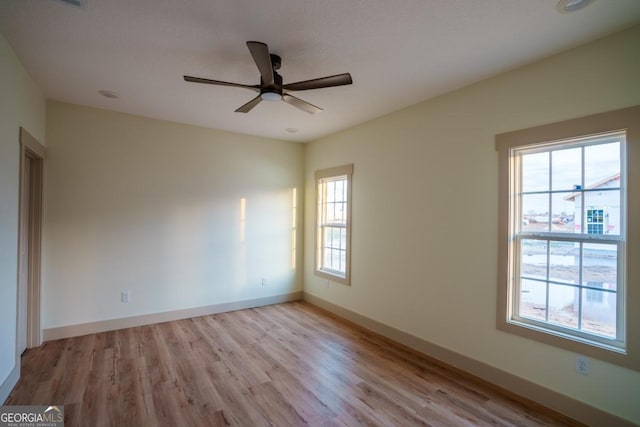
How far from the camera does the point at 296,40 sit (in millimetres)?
2297

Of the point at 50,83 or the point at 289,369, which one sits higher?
the point at 50,83

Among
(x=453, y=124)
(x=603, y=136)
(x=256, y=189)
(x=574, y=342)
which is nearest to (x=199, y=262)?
(x=256, y=189)

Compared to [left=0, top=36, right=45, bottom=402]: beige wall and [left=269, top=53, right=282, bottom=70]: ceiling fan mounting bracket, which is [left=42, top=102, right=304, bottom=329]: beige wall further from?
[left=269, top=53, right=282, bottom=70]: ceiling fan mounting bracket

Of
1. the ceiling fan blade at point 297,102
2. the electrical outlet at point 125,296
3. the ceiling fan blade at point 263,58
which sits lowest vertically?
the electrical outlet at point 125,296

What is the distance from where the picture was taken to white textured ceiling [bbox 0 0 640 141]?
1.94 m

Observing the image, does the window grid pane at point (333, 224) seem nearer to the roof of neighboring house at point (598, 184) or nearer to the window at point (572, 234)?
the window at point (572, 234)

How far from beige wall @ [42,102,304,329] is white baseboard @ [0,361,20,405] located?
39.8 inches

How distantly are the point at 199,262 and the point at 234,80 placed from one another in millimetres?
2661

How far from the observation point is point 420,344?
3.38 m

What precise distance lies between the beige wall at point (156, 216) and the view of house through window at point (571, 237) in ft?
11.6

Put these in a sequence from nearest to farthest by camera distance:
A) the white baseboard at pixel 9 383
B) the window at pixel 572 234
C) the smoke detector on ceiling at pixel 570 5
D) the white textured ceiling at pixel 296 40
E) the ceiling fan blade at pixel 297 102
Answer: the smoke detector on ceiling at pixel 570 5 < the white textured ceiling at pixel 296 40 < the window at pixel 572 234 < the white baseboard at pixel 9 383 < the ceiling fan blade at pixel 297 102

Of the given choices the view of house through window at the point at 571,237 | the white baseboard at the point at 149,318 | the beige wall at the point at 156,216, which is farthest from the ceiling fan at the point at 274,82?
the white baseboard at the point at 149,318

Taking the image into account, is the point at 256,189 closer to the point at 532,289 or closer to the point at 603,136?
the point at 532,289

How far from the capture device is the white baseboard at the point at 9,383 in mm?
2348
